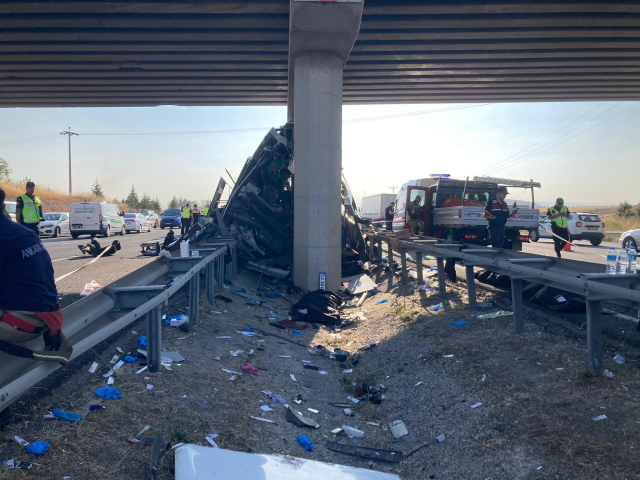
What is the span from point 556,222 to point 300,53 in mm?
8412

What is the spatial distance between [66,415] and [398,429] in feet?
9.58

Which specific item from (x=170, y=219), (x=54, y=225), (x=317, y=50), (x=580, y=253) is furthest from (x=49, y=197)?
(x=580, y=253)

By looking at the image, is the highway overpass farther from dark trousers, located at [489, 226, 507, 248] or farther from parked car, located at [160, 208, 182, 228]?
parked car, located at [160, 208, 182, 228]

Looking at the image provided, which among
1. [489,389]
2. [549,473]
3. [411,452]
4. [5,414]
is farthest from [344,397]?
[5,414]

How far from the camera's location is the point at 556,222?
40.3 ft

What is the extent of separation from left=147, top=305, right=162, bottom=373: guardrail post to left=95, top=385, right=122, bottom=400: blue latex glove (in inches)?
19.1

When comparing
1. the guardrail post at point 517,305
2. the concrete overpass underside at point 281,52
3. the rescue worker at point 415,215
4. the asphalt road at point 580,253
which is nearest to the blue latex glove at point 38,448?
the guardrail post at point 517,305

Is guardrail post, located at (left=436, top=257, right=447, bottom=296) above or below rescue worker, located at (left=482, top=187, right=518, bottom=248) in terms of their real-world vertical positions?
below

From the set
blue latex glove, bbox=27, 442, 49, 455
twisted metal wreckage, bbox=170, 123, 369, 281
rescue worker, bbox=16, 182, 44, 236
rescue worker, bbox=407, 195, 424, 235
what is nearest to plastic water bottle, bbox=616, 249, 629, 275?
blue latex glove, bbox=27, 442, 49, 455

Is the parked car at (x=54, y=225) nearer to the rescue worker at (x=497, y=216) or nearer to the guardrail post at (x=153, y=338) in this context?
the rescue worker at (x=497, y=216)

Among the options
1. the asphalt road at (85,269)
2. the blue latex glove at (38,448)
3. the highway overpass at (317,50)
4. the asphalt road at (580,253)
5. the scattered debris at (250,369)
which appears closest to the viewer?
the blue latex glove at (38,448)

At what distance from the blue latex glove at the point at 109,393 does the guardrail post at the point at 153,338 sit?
49cm

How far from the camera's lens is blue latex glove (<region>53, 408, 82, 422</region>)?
10.4 ft

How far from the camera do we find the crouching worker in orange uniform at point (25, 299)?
3045 millimetres
